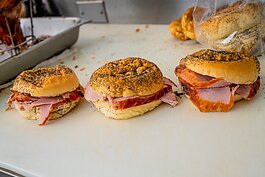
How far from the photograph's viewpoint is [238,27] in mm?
1134

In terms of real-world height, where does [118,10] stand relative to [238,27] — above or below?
below

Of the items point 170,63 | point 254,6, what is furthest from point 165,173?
point 254,6

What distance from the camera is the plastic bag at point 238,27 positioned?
1128mm

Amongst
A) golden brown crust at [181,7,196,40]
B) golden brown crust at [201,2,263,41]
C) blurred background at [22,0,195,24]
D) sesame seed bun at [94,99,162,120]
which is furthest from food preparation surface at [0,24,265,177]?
blurred background at [22,0,195,24]

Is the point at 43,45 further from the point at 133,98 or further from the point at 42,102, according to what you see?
the point at 133,98

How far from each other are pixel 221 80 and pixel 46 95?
0.48m

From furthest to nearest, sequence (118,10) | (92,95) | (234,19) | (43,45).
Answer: (118,10) < (43,45) < (234,19) < (92,95)

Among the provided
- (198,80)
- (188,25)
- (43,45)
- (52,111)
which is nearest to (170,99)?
(198,80)

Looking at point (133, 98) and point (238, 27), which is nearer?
point (133, 98)

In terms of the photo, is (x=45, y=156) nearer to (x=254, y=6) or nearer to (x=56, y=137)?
(x=56, y=137)

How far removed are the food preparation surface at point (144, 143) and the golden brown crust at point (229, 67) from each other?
8 cm

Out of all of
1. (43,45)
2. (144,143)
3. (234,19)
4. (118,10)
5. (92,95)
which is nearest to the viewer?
(144,143)

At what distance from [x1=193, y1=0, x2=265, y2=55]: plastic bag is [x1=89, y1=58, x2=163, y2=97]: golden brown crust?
30 centimetres

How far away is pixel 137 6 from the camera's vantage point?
5.89 feet
